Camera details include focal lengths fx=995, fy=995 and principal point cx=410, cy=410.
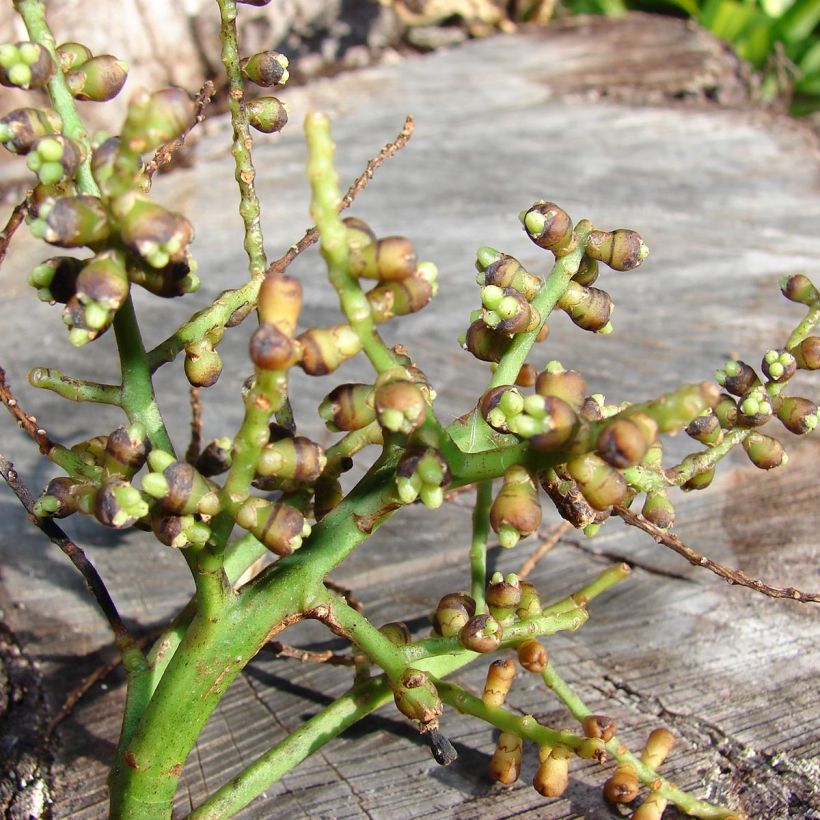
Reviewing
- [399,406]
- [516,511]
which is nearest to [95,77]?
[399,406]

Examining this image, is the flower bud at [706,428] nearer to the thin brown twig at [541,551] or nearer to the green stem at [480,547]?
the green stem at [480,547]

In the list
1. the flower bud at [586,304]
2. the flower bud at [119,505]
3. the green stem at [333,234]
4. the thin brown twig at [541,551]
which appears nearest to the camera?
the green stem at [333,234]

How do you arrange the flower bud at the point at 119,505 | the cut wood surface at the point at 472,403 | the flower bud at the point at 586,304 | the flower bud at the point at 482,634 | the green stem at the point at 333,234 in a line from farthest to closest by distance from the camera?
1. the cut wood surface at the point at 472,403
2. the flower bud at the point at 586,304
3. the flower bud at the point at 482,634
4. the flower bud at the point at 119,505
5. the green stem at the point at 333,234

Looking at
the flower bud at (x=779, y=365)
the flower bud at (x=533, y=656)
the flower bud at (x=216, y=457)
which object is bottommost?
the flower bud at (x=533, y=656)

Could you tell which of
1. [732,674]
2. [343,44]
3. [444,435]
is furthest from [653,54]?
[444,435]

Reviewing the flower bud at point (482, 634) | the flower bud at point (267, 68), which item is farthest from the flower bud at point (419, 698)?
the flower bud at point (267, 68)

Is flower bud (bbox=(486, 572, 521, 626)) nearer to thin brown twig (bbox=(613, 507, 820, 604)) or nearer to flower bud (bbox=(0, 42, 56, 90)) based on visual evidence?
thin brown twig (bbox=(613, 507, 820, 604))

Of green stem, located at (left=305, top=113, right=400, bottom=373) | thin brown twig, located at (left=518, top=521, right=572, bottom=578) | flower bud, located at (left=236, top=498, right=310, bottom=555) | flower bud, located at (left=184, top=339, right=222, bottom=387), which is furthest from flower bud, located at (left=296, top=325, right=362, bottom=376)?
thin brown twig, located at (left=518, top=521, right=572, bottom=578)
